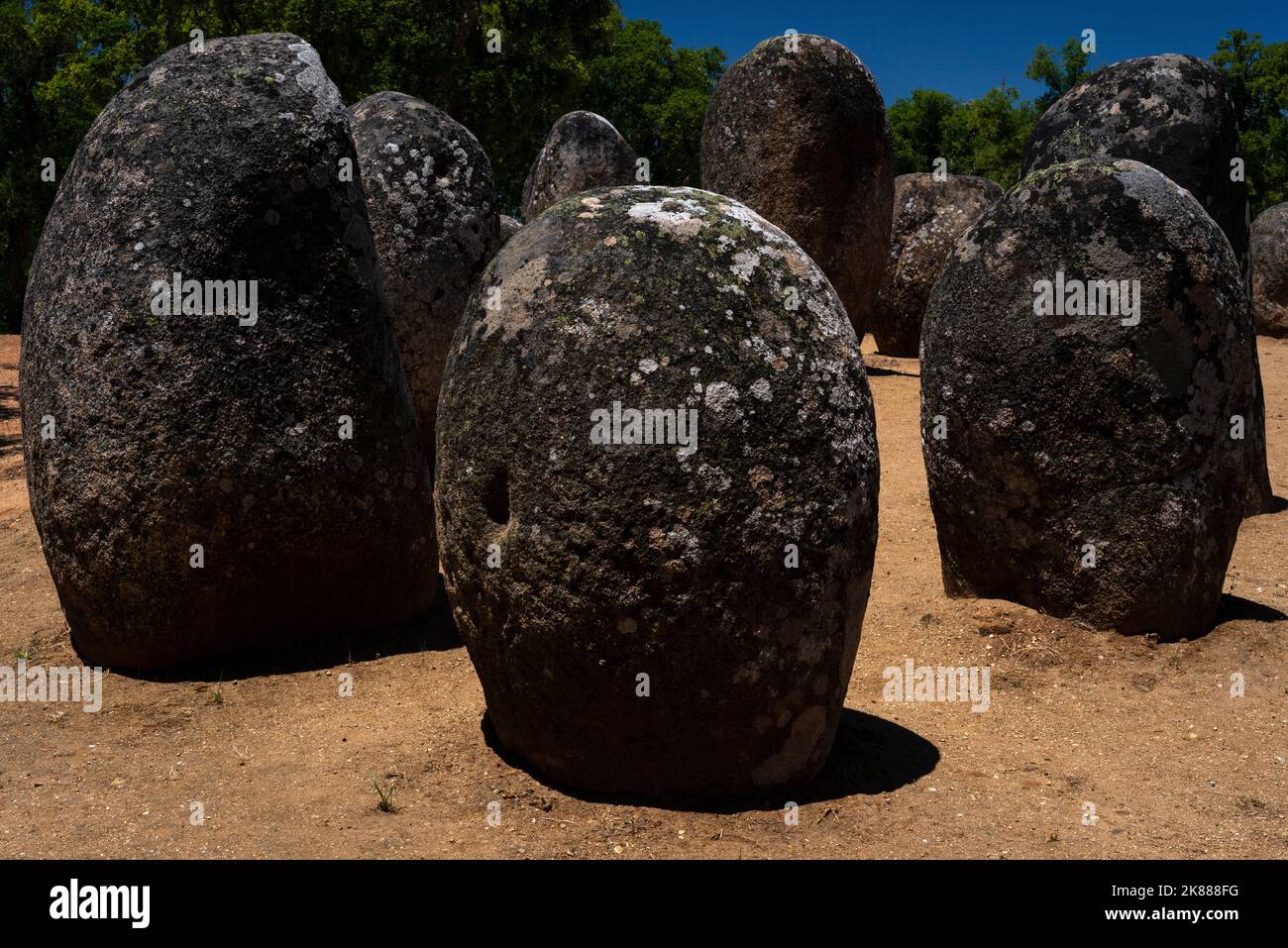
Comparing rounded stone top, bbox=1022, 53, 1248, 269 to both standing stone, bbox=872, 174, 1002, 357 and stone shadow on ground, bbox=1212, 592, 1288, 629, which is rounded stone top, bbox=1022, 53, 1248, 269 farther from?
standing stone, bbox=872, 174, 1002, 357

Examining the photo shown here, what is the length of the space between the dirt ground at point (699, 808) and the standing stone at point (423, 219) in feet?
10.7

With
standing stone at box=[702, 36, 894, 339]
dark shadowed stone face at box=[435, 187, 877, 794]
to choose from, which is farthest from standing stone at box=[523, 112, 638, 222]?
dark shadowed stone face at box=[435, 187, 877, 794]

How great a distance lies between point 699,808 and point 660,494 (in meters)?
1.12

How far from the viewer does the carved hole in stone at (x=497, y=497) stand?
13.5 ft

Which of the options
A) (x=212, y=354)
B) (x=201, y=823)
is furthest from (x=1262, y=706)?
(x=212, y=354)

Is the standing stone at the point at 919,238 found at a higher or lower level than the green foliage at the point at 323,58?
lower

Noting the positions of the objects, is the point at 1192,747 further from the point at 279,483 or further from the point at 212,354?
the point at 212,354

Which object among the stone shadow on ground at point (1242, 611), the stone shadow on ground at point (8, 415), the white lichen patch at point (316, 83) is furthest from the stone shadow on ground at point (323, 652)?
the stone shadow on ground at point (8, 415)

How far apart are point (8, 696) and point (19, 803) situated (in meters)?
1.32

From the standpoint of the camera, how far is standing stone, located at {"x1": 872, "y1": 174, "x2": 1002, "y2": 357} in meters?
14.7

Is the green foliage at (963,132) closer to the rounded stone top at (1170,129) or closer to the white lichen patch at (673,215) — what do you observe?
the rounded stone top at (1170,129)

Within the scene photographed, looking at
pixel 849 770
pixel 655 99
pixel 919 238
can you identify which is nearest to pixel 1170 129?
pixel 849 770

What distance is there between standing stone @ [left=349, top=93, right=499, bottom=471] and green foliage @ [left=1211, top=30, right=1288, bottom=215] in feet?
78.2

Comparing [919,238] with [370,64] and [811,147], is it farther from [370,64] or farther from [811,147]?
[370,64]
